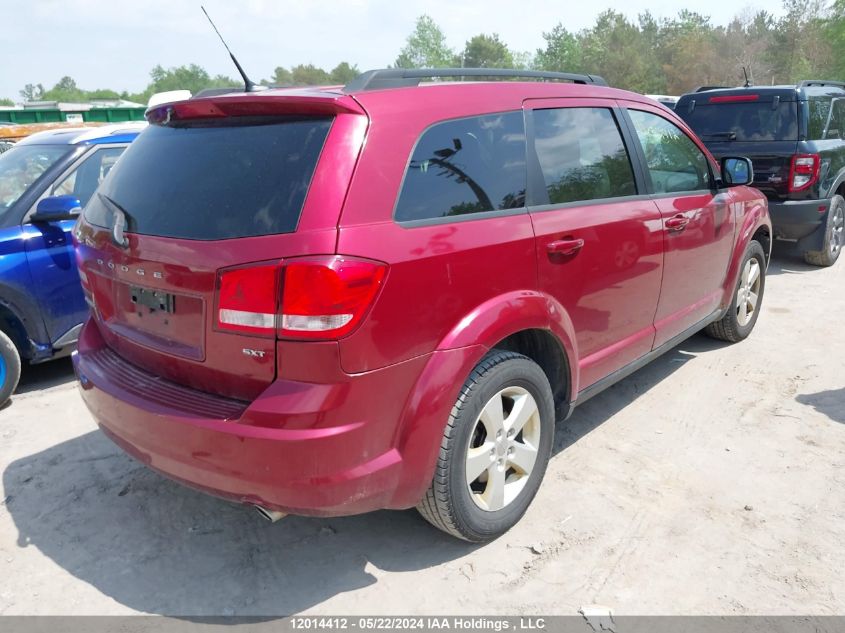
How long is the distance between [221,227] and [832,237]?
765 centimetres

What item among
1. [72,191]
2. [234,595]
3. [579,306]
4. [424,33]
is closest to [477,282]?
[579,306]

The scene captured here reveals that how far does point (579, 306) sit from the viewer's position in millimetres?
3047

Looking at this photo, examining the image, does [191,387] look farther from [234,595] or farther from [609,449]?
[609,449]

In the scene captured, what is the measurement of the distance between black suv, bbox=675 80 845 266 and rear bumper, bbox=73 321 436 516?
645cm

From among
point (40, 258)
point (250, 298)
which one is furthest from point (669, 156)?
point (40, 258)

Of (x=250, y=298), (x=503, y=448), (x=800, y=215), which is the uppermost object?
(x=250, y=298)

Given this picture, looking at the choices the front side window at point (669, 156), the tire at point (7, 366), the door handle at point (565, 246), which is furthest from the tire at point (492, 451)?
the tire at point (7, 366)

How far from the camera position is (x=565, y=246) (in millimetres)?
2877

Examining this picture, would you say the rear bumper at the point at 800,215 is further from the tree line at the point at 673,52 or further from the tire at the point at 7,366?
the tree line at the point at 673,52

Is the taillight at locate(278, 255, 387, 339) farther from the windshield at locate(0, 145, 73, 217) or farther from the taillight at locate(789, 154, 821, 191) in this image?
the taillight at locate(789, 154, 821, 191)

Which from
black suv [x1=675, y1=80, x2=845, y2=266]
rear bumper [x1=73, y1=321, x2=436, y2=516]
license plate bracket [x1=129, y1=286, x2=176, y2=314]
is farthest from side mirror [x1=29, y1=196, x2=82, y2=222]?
black suv [x1=675, y1=80, x2=845, y2=266]

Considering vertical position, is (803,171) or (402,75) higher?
(402,75)

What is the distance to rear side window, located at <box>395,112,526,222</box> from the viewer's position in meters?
2.36

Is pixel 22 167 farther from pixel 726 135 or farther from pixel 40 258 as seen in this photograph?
pixel 726 135
